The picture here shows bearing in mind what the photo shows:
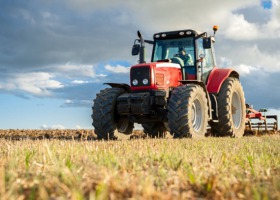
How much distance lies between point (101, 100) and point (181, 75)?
6.92ft

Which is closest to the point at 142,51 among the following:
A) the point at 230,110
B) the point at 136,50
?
the point at 136,50

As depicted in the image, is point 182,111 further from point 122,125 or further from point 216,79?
point 216,79

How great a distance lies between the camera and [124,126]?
9992 millimetres

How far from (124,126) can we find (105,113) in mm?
912

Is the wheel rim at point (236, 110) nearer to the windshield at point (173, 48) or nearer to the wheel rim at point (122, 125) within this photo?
the windshield at point (173, 48)

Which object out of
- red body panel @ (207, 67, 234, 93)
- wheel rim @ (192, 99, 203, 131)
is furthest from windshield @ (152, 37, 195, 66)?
wheel rim @ (192, 99, 203, 131)

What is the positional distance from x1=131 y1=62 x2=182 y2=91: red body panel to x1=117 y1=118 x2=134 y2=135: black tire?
83cm

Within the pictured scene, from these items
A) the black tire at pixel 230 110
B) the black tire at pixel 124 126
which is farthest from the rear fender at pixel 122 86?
the black tire at pixel 230 110

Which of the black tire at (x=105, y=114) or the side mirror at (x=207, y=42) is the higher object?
the side mirror at (x=207, y=42)

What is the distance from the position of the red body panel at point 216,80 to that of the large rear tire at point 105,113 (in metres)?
2.51

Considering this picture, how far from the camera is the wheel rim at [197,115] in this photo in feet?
31.1

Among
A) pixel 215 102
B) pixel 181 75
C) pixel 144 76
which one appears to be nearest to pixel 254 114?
pixel 215 102

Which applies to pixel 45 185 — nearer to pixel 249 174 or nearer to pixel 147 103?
pixel 249 174

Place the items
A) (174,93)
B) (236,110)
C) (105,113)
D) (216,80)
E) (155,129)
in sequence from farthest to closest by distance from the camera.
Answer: (236,110) → (155,129) → (216,80) → (105,113) → (174,93)
